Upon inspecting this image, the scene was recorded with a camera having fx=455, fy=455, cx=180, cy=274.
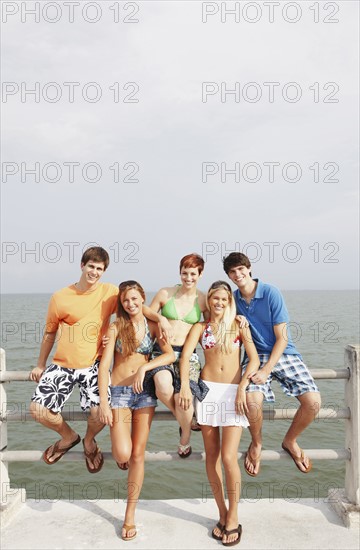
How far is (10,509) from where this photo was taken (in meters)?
4.04

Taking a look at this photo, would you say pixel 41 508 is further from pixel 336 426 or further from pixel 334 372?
pixel 336 426

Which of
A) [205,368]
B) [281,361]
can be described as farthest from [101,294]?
[281,361]

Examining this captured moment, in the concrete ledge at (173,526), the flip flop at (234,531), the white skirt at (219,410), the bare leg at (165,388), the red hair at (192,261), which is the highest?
the red hair at (192,261)

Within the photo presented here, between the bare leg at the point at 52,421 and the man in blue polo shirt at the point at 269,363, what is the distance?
1.61 m

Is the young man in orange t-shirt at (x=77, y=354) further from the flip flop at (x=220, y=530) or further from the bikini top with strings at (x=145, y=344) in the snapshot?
the flip flop at (x=220, y=530)

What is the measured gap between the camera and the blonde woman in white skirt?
12.4 ft

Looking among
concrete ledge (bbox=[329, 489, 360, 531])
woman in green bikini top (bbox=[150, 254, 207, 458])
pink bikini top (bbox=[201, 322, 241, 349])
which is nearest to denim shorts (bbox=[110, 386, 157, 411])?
woman in green bikini top (bbox=[150, 254, 207, 458])

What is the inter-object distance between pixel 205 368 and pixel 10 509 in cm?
214

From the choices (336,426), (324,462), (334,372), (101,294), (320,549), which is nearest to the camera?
(320,549)

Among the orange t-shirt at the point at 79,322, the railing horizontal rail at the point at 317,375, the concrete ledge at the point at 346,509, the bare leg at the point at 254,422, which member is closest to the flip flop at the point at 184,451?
the bare leg at the point at 254,422

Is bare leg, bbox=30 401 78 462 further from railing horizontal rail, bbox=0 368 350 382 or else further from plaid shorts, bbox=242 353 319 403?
plaid shorts, bbox=242 353 319 403

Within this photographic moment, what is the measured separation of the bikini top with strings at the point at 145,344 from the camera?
13.4 ft

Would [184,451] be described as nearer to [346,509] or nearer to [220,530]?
[220,530]

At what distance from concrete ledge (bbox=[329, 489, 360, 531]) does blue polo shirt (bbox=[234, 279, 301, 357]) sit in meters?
1.35
